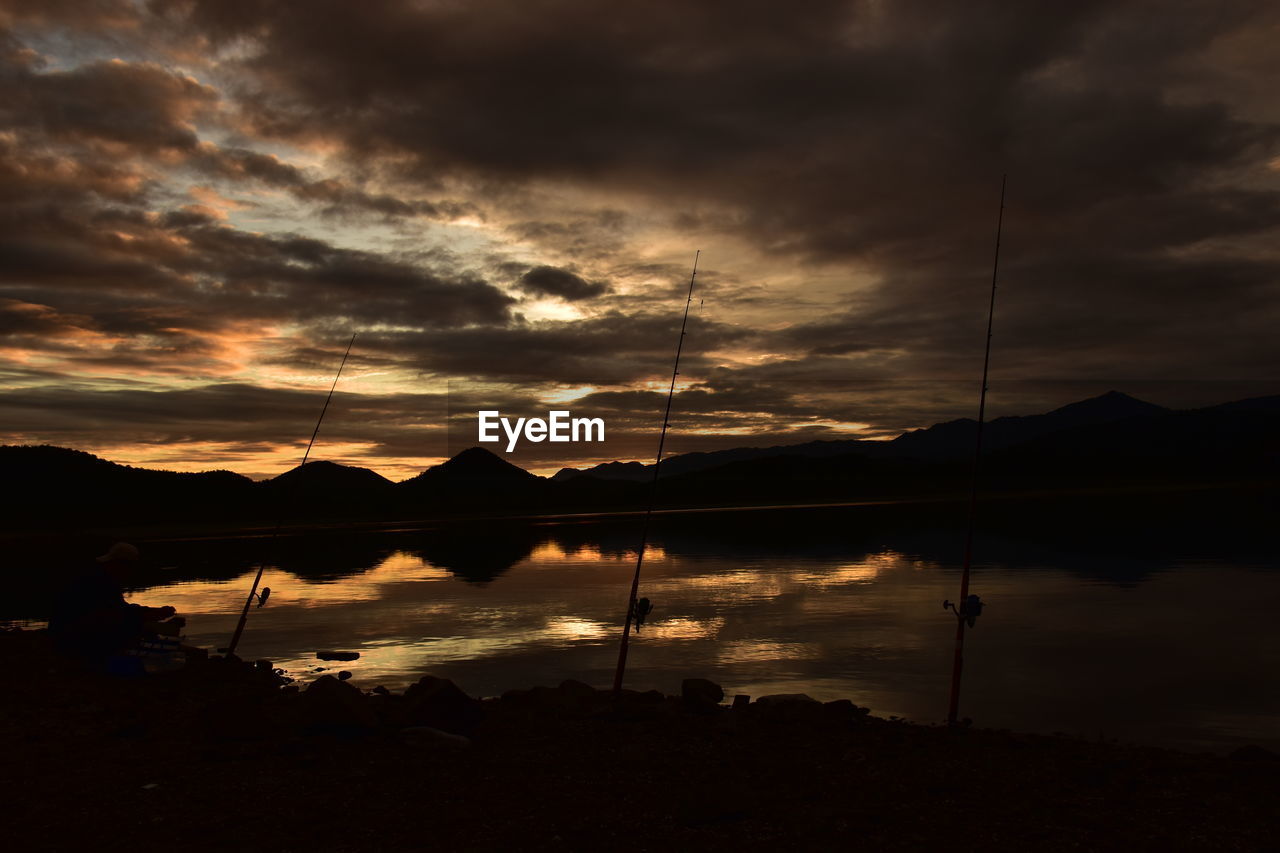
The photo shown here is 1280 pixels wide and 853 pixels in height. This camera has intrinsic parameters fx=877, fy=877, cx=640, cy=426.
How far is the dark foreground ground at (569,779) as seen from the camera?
6.05 m

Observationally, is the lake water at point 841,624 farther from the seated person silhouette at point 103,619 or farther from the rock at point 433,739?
the rock at point 433,739

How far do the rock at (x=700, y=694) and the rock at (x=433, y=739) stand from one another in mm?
2732

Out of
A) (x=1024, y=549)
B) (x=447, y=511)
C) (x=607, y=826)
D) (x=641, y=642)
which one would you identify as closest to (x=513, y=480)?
(x=447, y=511)

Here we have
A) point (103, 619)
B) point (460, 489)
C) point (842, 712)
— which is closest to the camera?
point (842, 712)

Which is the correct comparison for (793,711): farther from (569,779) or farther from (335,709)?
(335,709)

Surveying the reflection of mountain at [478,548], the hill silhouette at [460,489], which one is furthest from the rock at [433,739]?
the hill silhouette at [460,489]

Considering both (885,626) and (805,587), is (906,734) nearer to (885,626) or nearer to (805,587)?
(885,626)

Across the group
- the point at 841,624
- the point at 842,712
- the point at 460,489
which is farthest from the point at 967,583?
the point at 460,489

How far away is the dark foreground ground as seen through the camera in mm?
6047

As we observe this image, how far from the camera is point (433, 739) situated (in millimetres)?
8297

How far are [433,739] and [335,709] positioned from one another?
1.02 metres

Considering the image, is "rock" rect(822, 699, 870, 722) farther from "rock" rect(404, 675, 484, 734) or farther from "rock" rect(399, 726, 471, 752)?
"rock" rect(399, 726, 471, 752)

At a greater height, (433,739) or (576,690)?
(576,690)

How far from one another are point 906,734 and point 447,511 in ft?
271
